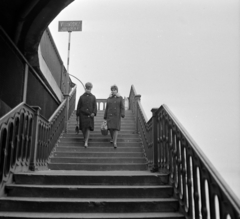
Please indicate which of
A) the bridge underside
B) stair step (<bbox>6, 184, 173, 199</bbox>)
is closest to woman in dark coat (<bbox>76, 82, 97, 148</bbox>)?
the bridge underside

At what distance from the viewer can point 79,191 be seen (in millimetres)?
4301

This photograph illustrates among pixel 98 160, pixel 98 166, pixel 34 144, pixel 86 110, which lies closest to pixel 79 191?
pixel 34 144

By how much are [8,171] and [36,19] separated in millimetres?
3134

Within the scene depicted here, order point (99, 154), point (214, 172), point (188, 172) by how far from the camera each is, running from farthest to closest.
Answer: point (99, 154) → point (188, 172) → point (214, 172)

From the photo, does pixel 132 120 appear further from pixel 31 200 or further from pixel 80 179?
pixel 31 200

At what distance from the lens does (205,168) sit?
3.23 meters

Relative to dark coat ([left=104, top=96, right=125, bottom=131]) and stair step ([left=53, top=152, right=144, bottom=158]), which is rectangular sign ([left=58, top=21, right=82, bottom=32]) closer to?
dark coat ([left=104, top=96, right=125, bottom=131])

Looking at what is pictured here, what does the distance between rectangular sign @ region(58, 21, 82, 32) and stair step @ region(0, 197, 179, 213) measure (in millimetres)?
7523

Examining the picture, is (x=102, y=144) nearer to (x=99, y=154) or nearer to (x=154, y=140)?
(x=99, y=154)

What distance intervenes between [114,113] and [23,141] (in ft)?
10.9

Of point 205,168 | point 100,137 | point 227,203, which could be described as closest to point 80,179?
point 205,168

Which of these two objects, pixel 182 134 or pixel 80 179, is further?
pixel 80 179

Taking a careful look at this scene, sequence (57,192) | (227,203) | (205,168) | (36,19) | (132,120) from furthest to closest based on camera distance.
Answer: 1. (132,120)
2. (36,19)
3. (57,192)
4. (205,168)
5. (227,203)

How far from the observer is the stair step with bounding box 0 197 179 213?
396 centimetres
